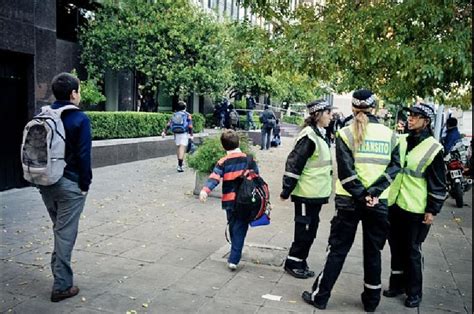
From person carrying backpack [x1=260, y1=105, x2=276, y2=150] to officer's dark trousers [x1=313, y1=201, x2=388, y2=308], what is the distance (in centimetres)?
1583

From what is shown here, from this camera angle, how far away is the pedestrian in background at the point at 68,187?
4.28m

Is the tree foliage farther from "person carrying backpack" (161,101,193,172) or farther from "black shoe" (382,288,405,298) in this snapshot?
"person carrying backpack" (161,101,193,172)

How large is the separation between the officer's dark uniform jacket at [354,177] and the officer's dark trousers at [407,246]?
0.51m

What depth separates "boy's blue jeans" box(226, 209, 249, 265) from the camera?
5.22 m

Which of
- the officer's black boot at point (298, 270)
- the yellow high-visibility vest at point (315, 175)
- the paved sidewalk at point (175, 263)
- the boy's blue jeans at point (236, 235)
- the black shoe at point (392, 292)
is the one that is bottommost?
the paved sidewalk at point (175, 263)

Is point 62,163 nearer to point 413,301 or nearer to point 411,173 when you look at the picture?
point 411,173

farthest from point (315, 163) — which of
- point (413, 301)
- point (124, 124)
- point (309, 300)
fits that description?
point (124, 124)

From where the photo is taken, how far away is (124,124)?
47.1 feet

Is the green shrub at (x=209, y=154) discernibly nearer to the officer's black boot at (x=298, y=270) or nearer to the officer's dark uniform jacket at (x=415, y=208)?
the officer's black boot at (x=298, y=270)

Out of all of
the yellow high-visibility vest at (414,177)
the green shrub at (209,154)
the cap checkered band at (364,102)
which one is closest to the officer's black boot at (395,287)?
the yellow high-visibility vest at (414,177)

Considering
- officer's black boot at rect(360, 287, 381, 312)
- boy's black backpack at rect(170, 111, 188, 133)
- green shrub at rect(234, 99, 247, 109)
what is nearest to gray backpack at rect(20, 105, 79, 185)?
officer's black boot at rect(360, 287, 381, 312)

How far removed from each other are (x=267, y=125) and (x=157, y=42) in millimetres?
5887

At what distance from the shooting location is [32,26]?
357 inches

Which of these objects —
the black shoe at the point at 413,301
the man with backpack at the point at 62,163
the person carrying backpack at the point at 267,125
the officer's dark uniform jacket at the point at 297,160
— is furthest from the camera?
the person carrying backpack at the point at 267,125
